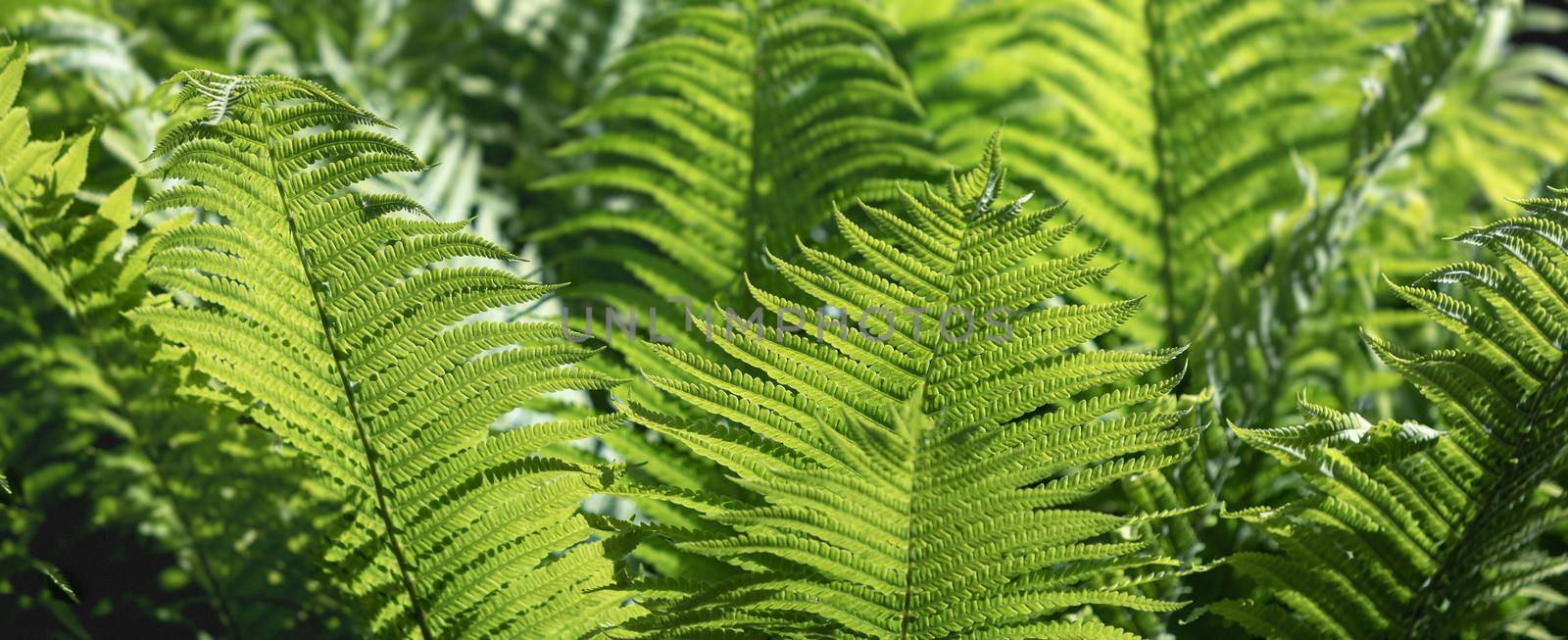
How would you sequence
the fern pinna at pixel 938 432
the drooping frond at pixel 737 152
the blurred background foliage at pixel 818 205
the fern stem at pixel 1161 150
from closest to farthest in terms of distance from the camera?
the fern pinna at pixel 938 432 → the blurred background foliage at pixel 818 205 → the drooping frond at pixel 737 152 → the fern stem at pixel 1161 150

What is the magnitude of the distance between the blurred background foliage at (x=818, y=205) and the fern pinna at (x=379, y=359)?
0.19ft

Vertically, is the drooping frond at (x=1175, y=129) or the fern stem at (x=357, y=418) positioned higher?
the drooping frond at (x=1175, y=129)

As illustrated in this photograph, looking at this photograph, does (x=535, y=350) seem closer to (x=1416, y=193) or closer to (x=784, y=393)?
(x=784, y=393)

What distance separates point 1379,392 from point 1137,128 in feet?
0.89

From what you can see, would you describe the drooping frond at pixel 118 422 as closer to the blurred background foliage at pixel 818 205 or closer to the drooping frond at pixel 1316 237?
the blurred background foliage at pixel 818 205

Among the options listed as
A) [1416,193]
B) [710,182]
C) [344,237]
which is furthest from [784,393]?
[1416,193]

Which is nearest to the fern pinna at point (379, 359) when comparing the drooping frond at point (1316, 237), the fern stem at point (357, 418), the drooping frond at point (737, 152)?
the fern stem at point (357, 418)

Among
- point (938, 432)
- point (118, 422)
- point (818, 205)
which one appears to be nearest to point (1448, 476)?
point (938, 432)

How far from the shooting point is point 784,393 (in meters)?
0.49

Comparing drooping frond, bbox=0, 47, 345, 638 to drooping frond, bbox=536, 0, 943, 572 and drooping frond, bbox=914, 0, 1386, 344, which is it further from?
drooping frond, bbox=914, 0, 1386, 344

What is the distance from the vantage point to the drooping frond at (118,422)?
0.55m

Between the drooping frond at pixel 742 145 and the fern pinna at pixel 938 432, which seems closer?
the fern pinna at pixel 938 432

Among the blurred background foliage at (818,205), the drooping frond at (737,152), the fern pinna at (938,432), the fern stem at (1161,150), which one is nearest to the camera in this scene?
the fern pinna at (938,432)

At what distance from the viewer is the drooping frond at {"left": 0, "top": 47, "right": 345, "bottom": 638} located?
55 centimetres
